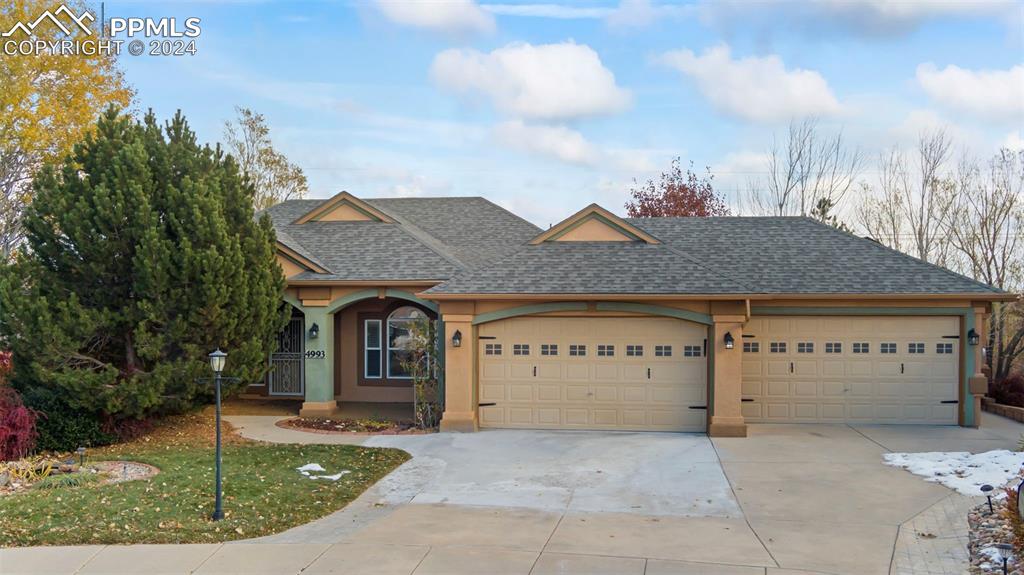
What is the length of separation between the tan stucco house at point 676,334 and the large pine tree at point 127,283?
8.69 ft

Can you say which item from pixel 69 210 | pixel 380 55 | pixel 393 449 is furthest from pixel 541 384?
pixel 69 210

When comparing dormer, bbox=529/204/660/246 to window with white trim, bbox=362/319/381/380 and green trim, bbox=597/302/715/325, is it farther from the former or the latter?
window with white trim, bbox=362/319/381/380

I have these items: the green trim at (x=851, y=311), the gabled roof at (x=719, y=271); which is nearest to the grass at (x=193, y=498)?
the gabled roof at (x=719, y=271)

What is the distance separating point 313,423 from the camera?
15406mm

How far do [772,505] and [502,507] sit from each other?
10.4 feet

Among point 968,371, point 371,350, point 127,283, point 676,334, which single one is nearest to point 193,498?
point 127,283

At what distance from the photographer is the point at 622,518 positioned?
29.0ft

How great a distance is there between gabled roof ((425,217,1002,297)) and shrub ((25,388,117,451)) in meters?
6.07

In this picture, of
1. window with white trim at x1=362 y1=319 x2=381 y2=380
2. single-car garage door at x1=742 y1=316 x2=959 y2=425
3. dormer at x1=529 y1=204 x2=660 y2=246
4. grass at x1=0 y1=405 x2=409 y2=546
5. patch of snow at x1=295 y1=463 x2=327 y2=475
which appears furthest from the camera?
window with white trim at x1=362 y1=319 x2=381 y2=380

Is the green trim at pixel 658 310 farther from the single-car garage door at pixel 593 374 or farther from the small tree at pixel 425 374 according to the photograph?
the small tree at pixel 425 374

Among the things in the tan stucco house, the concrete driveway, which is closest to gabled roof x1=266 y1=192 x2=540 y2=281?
the tan stucco house

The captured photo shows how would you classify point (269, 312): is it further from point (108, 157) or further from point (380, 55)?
point (380, 55)

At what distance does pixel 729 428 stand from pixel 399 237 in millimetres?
8370

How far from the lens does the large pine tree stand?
42.0ft
